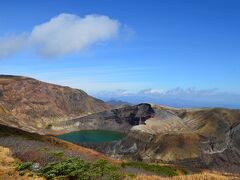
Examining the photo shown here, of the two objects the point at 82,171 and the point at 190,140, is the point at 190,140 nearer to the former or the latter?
the point at 190,140

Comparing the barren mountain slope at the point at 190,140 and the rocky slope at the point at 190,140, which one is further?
the barren mountain slope at the point at 190,140

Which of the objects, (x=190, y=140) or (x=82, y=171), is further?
(x=190, y=140)

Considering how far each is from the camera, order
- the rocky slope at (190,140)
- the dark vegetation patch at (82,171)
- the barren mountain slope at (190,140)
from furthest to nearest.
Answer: the barren mountain slope at (190,140) → the rocky slope at (190,140) → the dark vegetation patch at (82,171)

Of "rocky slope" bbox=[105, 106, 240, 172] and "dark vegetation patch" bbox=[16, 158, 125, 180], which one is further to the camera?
"rocky slope" bbox=[105, 106, 240, 172]

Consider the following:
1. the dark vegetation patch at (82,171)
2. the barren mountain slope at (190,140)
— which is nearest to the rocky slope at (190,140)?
the barren mountain slope at (190,140)

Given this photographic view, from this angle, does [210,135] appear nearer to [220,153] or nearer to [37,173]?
[220,153]

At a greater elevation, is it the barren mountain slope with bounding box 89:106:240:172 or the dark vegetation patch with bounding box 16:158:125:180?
the dark vegetation patch with bounding box 16:158:125:180

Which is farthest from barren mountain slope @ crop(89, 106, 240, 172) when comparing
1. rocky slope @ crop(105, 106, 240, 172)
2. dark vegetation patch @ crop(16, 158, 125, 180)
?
dark vegetation patch @ crop(16, 158, 125, 180)

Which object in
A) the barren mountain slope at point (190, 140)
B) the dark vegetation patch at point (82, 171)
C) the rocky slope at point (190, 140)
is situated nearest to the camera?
the dark vegetation patch at point (82, 171)

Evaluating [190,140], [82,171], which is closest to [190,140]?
[190,140]

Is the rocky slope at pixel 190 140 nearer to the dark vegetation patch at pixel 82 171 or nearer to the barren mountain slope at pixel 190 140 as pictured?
the barren mountain slope at pixel 190 140

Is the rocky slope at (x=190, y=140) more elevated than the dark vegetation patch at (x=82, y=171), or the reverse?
the dark vegetation patch at (x=82, y=171)

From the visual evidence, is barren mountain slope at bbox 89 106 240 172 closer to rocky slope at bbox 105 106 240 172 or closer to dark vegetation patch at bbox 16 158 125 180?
rocky slope at bbox 105 106 240 172

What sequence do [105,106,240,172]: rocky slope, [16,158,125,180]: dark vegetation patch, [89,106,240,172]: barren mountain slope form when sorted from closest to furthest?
[16,158,125,180]: dark vegetation patch
[105,106,240,172]: rocky slope
[89,106,240,172]: barren mountain slope
